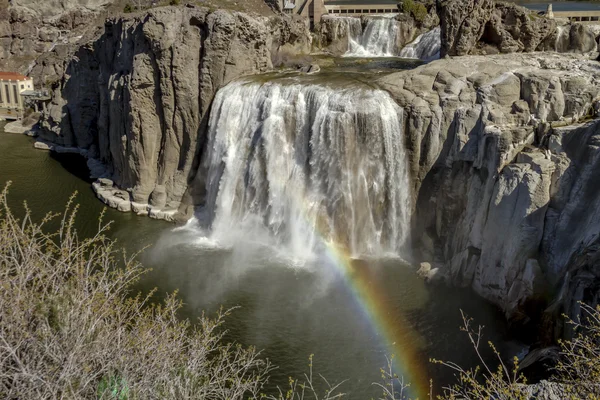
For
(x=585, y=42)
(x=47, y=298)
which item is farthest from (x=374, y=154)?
(x=47, y=298)

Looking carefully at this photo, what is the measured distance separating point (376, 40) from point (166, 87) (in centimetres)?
1997

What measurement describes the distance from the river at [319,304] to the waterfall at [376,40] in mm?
17757

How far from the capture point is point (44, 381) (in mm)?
7922

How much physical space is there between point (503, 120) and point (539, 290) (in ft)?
26.7


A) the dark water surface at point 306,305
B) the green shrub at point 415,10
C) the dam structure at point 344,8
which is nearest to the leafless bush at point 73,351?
the dark water surface at point 306,305

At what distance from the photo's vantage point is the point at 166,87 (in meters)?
30.4

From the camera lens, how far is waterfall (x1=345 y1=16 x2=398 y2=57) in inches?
1666

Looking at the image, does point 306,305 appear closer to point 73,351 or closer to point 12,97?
point 73,351

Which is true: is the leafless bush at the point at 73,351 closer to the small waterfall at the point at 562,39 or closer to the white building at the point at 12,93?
the small waterfall at the point at 562,39

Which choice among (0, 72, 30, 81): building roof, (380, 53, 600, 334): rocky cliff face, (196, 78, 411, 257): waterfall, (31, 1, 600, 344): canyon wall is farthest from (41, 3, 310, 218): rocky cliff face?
(0, 72, 30, 81): building roof

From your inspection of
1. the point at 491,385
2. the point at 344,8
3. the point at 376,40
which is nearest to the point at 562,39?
the point at 376,40

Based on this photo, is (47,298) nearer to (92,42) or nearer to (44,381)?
(44,381)

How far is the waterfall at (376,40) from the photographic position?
4231cm

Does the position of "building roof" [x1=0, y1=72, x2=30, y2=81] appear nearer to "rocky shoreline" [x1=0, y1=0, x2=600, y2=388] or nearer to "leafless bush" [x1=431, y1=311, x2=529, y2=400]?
"rocky shoreline" [x1=0, y1=0, x2=600, y2=388]
